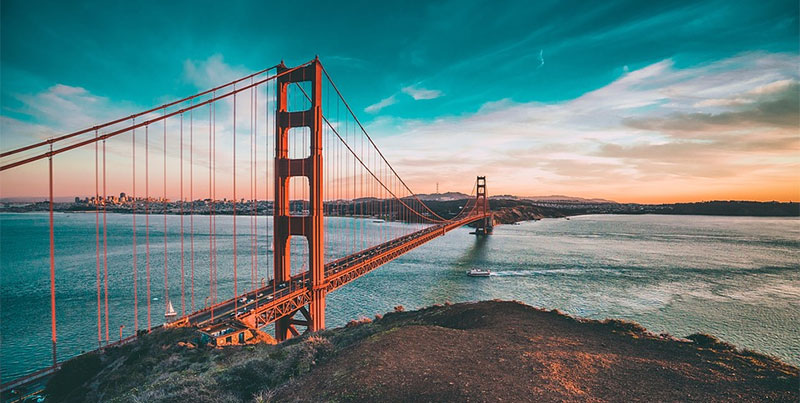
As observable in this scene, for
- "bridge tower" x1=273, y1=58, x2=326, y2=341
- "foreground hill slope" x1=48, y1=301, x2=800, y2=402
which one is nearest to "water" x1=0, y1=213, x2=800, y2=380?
"bridge tower" x1=273, y1=58, x2=326, y2=341

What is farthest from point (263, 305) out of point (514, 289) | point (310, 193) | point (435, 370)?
point (514, 289)

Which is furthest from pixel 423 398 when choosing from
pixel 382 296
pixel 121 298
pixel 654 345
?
pixel 121 298

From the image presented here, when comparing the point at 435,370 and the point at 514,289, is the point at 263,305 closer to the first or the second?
the point at 435,370

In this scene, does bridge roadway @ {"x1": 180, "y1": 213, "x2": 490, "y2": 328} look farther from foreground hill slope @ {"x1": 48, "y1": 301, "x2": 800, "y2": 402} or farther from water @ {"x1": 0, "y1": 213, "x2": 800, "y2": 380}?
water @ {"x1": 0, "y1": 213, "x2": 800, "y2": 380}

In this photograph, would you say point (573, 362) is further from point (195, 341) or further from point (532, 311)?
point (195, 341)

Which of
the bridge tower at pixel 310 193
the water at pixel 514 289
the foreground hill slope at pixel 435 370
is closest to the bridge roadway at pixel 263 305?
the bridge tower at pixel 310 193

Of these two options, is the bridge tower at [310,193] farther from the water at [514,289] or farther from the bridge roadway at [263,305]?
the water at [514,289]
